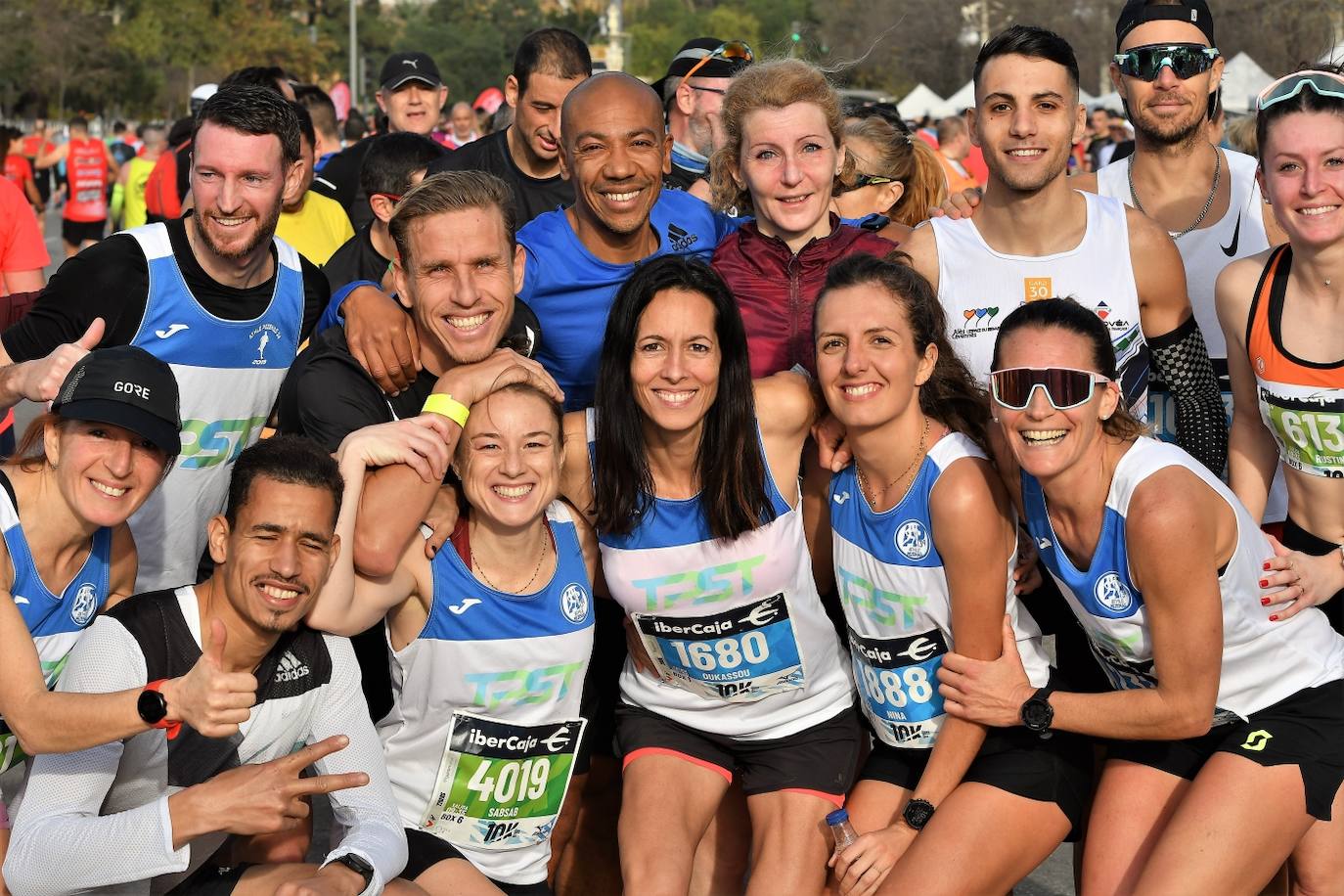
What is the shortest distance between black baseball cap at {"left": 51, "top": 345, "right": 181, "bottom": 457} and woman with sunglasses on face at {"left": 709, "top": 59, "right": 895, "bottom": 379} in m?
1.79

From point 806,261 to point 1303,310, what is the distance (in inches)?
57.5

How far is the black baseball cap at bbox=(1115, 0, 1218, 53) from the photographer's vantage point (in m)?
5.11

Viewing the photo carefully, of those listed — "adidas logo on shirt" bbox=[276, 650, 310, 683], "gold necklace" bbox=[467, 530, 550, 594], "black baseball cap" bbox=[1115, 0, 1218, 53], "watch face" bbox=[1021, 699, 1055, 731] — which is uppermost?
"black baseball cap" bbox=[1115, 0, 1218, 53]

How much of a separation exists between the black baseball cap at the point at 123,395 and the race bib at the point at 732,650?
1405mm

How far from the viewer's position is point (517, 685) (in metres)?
3.99

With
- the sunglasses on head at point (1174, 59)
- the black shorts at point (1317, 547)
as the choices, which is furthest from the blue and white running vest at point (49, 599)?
the sunglasses on head at point (1174, 59)

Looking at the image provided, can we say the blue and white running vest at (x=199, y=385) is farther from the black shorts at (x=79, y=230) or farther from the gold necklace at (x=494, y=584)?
the black shorts at (x=79, y=230)

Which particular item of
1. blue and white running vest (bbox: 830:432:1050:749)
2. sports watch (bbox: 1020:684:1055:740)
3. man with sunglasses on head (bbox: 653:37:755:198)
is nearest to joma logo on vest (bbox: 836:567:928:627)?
blue and white running vest (bbox: 830:432:1050:749)

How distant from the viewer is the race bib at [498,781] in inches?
156

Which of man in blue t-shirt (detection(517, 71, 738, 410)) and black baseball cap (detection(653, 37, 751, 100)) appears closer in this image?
man in blue t-shirt (detection(517, 71, 738, 410))

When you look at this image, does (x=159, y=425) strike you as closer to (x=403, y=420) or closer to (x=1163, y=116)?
(x=403, y=420)

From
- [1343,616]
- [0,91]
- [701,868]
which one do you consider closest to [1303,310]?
[1343,616]

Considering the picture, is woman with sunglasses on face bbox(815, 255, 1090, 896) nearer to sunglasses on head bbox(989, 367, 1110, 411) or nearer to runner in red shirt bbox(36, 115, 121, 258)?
sunglasses on head bbox(989, 367, 1110, 411)

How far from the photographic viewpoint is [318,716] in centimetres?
374
